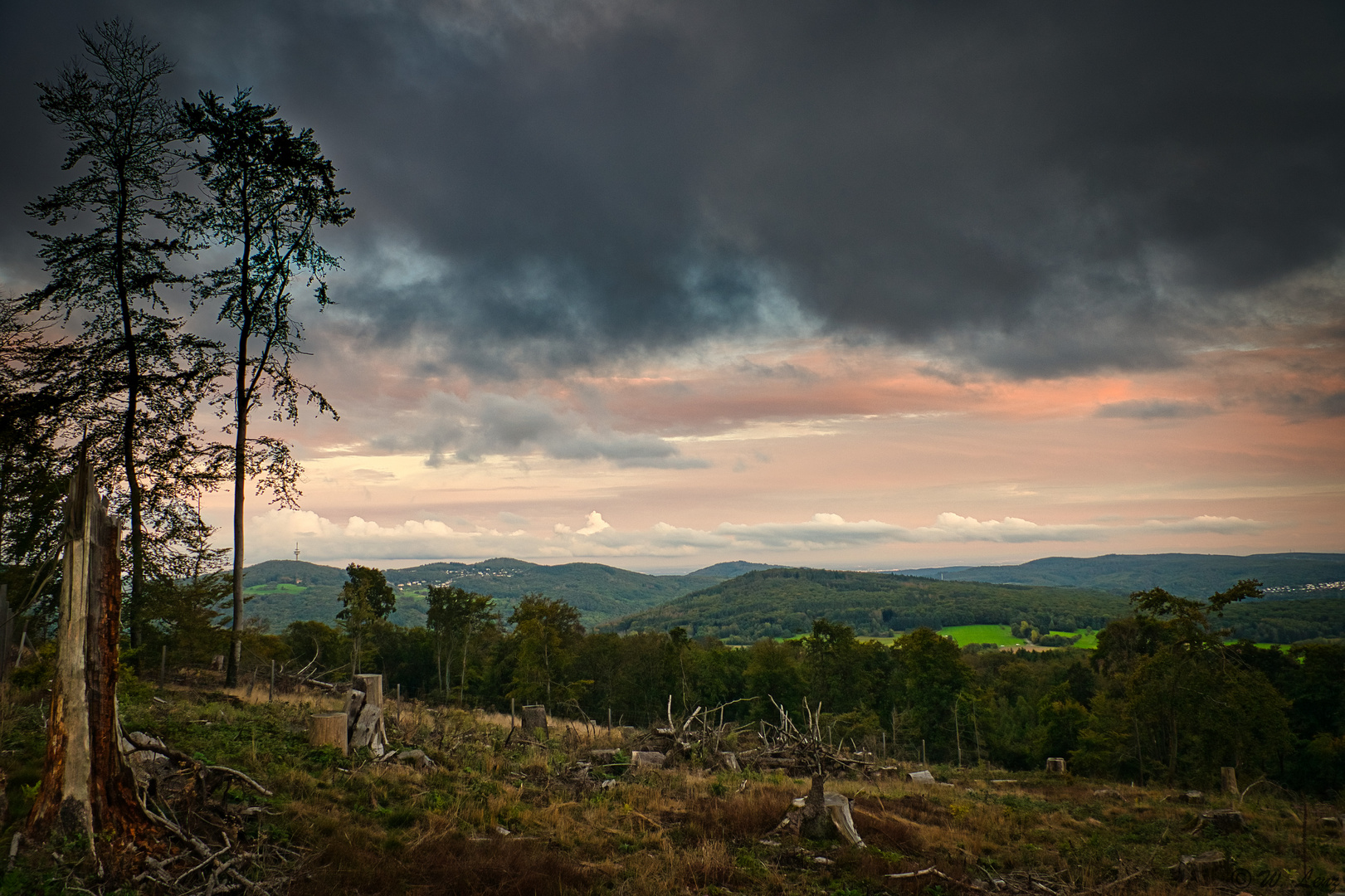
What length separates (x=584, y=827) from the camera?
10.5 metres

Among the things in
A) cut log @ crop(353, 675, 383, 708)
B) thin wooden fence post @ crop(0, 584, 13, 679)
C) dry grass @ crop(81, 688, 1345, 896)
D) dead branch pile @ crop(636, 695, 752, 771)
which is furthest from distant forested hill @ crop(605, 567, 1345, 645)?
thin wooden fence post @ crop(0, 584, 13, 679)

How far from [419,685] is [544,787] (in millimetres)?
58820

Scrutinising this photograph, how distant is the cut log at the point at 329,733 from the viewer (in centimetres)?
1173

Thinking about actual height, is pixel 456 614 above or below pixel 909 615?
above

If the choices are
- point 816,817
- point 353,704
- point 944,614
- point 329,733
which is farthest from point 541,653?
point 944,614

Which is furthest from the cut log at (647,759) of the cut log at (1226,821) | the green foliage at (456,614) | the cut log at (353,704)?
the green foliage at (456,614)

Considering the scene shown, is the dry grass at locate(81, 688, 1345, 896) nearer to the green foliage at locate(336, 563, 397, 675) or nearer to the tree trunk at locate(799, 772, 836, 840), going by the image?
the tree trunk at locate(799, 772, 836, 840)

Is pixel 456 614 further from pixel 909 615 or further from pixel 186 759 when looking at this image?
pixel 909 615

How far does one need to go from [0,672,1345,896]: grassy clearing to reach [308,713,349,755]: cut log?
336 mm

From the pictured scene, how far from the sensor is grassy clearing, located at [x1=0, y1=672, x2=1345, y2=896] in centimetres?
786

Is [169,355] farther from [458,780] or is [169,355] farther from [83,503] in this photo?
[458,780]

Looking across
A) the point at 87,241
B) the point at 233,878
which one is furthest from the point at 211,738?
the point at 87,241

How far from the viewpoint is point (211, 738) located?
1052cm

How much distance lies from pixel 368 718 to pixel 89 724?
6.94m
